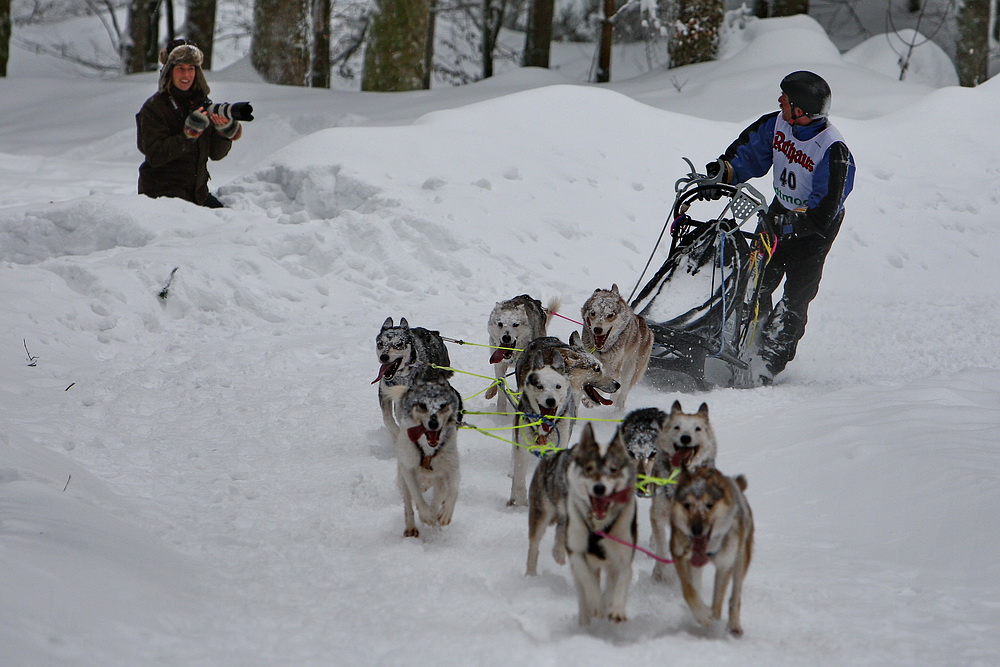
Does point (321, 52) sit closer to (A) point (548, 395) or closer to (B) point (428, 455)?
(A) point (548, 395)

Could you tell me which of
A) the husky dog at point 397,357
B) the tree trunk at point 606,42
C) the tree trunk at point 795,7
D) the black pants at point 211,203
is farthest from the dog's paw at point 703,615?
the tree trunk at point 795,7

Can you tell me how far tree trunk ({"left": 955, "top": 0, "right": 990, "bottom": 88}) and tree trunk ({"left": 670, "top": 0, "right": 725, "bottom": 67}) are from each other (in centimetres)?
459

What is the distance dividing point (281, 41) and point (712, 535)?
44.7ft

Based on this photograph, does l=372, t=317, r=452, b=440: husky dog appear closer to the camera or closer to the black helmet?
the black helmet

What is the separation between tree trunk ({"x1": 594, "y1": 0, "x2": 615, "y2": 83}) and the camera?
50.3 ft

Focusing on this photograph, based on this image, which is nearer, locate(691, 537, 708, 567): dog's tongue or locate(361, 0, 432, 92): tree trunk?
locate(691, 537, 708, 567): dog's tongue

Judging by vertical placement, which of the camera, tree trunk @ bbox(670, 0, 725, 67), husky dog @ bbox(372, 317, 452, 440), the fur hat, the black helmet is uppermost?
tree trunk @ bbox(670, 0, 725, 67)

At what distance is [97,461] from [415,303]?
3342 mm

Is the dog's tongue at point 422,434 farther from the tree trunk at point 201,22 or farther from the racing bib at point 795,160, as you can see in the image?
the tree trunk at point 201,22

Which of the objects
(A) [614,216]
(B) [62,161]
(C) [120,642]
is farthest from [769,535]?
(B) [62,161]

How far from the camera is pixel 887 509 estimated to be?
153 inches

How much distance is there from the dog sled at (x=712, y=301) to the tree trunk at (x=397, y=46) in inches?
328

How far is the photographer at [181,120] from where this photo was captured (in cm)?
758

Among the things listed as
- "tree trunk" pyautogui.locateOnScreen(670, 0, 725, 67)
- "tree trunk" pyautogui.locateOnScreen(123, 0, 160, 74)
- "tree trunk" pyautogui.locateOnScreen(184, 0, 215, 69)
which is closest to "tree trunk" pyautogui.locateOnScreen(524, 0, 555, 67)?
"tree trunk" pyautogui.locateOnScreen(670, 0, 725, 67)
